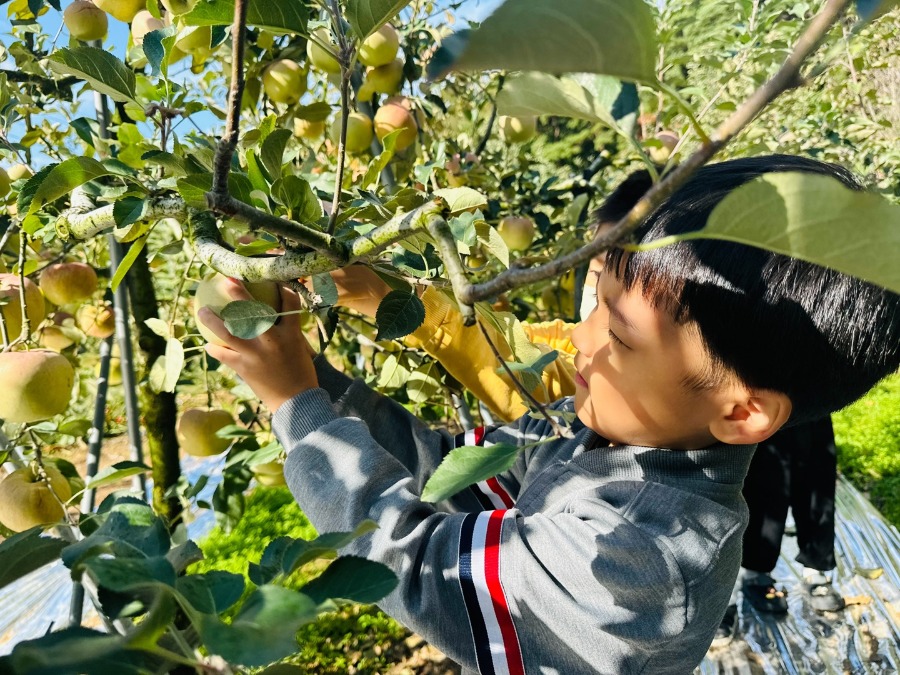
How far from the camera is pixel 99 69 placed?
582mm

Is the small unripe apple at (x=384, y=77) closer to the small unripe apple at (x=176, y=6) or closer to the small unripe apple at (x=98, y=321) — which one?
the small unripe apple at (x=176, y=6)

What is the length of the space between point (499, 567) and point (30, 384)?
2.33 ft

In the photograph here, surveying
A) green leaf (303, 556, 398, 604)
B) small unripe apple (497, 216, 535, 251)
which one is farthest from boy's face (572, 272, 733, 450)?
small unripe apple (497, 216, 535, 251)

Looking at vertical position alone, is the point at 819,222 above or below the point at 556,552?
above

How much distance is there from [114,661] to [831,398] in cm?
66

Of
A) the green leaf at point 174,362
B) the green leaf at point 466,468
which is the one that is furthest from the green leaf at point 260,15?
the green leaf at point 174,362

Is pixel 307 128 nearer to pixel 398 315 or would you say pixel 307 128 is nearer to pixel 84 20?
pixel 84 20

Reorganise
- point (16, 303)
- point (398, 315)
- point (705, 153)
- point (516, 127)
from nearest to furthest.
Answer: point (705, 153) → point (398, 315) → point (16, 303) → point (516, 127)

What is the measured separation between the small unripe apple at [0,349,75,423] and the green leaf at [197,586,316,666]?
81 cm

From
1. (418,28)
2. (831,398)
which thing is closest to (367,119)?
(418,28)

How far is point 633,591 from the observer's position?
0.60 m

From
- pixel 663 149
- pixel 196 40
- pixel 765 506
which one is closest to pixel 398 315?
pixel 196 40

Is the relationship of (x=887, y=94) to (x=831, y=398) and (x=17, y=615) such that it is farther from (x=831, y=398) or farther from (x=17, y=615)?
(x=17, y=615)

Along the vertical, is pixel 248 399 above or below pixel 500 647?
above
